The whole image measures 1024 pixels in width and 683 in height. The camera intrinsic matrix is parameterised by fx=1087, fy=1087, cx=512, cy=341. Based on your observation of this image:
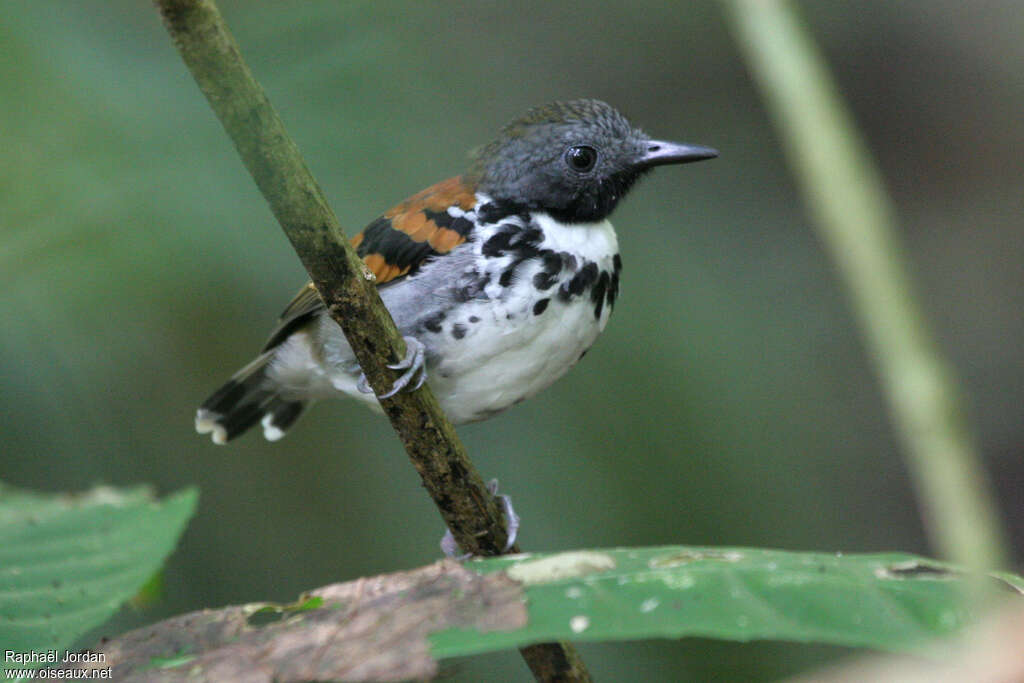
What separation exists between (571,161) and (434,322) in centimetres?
70

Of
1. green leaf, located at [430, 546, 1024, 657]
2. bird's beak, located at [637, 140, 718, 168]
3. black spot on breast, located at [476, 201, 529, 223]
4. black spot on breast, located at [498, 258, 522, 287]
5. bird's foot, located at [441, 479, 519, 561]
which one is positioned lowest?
bird's foot, located at [441, 479, 519, 561]

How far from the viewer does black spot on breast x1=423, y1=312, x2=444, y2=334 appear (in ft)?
10.2

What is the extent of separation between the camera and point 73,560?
6.73 ft

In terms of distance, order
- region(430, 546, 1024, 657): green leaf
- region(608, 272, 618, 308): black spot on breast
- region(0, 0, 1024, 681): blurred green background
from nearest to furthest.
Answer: region(430, 546, 1024, 657): green leaf
region(608, 272, 618, 308): black spot on breast
region(0, 0, 1024, 681): blurred green background

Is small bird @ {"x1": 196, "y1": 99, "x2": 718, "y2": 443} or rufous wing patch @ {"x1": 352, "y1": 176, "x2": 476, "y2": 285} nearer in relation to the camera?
small bird @ {"x1": 196, "y1": 99, "x2": 718, "y2": 443}

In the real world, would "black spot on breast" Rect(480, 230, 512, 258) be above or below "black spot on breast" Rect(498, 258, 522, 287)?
above

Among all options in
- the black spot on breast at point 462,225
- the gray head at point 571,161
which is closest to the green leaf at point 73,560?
the black spot on breast at point 462,225

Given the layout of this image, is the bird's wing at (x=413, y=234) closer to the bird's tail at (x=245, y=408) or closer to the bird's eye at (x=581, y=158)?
the bird's eye at (x=581, y=158)

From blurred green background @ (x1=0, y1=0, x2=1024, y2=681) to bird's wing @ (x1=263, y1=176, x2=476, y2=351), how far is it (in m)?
0.82

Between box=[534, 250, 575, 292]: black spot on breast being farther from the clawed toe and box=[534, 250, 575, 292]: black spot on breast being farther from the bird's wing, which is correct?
the clawed toe

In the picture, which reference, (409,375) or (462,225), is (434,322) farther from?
(409,375)

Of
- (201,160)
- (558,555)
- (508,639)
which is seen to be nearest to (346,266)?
(558,555)

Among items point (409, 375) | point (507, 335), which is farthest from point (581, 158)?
point (409, 375)

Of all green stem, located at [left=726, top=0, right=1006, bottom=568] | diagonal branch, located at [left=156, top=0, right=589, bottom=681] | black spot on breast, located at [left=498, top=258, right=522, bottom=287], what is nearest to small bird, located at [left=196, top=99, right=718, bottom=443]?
black spot on breast, located at [left=498, top=258, right=522, bottom=287]
